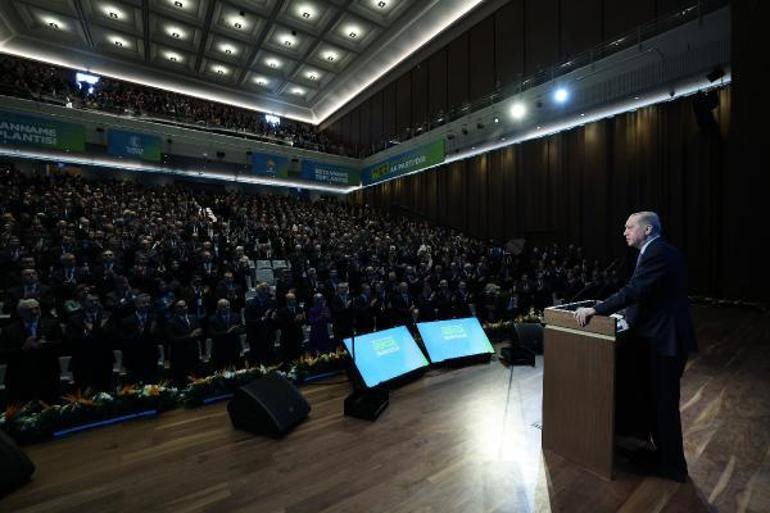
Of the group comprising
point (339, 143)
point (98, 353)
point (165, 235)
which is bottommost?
point (98, 353)

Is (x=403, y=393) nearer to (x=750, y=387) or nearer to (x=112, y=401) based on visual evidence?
(x=112, y=401)

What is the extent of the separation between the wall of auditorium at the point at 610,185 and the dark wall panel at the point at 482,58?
2570 millimetres

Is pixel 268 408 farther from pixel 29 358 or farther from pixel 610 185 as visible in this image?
pixel 610 185

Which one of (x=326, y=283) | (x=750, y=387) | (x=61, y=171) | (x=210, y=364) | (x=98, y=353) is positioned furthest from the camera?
(x=61, y=171)

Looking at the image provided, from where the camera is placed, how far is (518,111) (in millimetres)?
11750

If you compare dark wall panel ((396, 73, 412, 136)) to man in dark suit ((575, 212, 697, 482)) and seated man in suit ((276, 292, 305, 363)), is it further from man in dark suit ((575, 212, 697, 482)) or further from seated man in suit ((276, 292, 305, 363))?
man in dark suit ((575, 212, 697, 482))

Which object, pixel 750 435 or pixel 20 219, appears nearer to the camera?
pixel 750 435

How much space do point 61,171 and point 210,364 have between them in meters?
14.2

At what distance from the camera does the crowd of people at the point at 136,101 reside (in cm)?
1250

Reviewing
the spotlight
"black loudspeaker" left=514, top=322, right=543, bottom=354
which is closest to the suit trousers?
"black loudspeaker" left=514, top=322, right=543, bottom=354

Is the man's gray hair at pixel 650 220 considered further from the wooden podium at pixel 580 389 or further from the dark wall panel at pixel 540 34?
the dark wall panel at pixel 540 34

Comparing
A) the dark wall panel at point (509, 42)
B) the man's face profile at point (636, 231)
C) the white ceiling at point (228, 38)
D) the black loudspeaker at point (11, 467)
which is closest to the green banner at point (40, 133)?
the white ceiling at point (228, 38)

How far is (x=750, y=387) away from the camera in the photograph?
344 cm

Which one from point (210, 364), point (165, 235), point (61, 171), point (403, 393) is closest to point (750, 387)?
point (403, 393)
